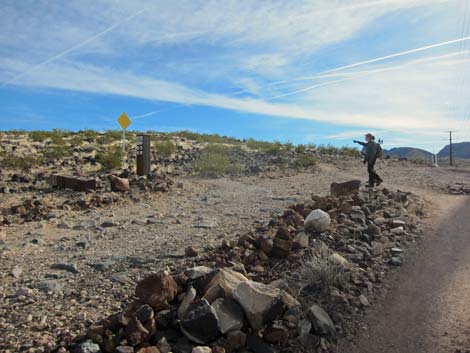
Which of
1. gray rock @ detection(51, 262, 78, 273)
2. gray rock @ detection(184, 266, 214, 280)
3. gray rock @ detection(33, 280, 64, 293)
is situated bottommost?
gray rock @ detection(33, 280, 64, 293)

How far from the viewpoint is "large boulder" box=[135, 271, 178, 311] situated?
389cm

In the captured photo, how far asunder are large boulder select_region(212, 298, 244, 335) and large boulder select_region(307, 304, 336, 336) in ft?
2.38

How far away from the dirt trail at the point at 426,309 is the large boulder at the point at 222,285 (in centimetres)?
121

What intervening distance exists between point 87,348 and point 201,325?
0.95 meters

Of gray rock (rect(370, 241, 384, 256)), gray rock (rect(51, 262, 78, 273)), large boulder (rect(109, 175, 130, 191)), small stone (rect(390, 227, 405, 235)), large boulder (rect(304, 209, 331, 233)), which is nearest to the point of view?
gray rock (rect(51, 262, 78, 273))

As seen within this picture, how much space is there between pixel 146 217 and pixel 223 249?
3615 millimetres

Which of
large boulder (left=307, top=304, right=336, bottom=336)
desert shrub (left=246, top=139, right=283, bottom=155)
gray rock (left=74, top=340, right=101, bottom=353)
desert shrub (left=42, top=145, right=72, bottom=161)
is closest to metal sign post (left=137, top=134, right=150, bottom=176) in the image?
desert shrub (left=42, top=145, right=72, bottom=161)

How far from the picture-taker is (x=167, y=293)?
13.0 feet

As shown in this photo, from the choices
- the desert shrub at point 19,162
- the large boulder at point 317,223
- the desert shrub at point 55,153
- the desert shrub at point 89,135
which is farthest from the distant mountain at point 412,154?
the large boulder at point 317,223

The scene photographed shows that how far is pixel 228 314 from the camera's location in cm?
376

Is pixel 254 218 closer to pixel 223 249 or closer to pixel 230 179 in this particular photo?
pixel 223 249

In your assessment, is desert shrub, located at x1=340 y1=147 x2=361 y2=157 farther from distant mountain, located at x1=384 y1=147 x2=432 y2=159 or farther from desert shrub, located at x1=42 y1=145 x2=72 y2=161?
desert shrub, located at x1=42 y1=145 x2=72 y2=161

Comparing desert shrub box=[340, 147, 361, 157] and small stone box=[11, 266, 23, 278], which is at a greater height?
desert shrub box=[340, 147, 361, 157]

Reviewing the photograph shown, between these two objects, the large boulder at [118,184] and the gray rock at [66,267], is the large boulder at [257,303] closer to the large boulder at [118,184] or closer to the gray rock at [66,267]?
the gray rock at [66,267]
